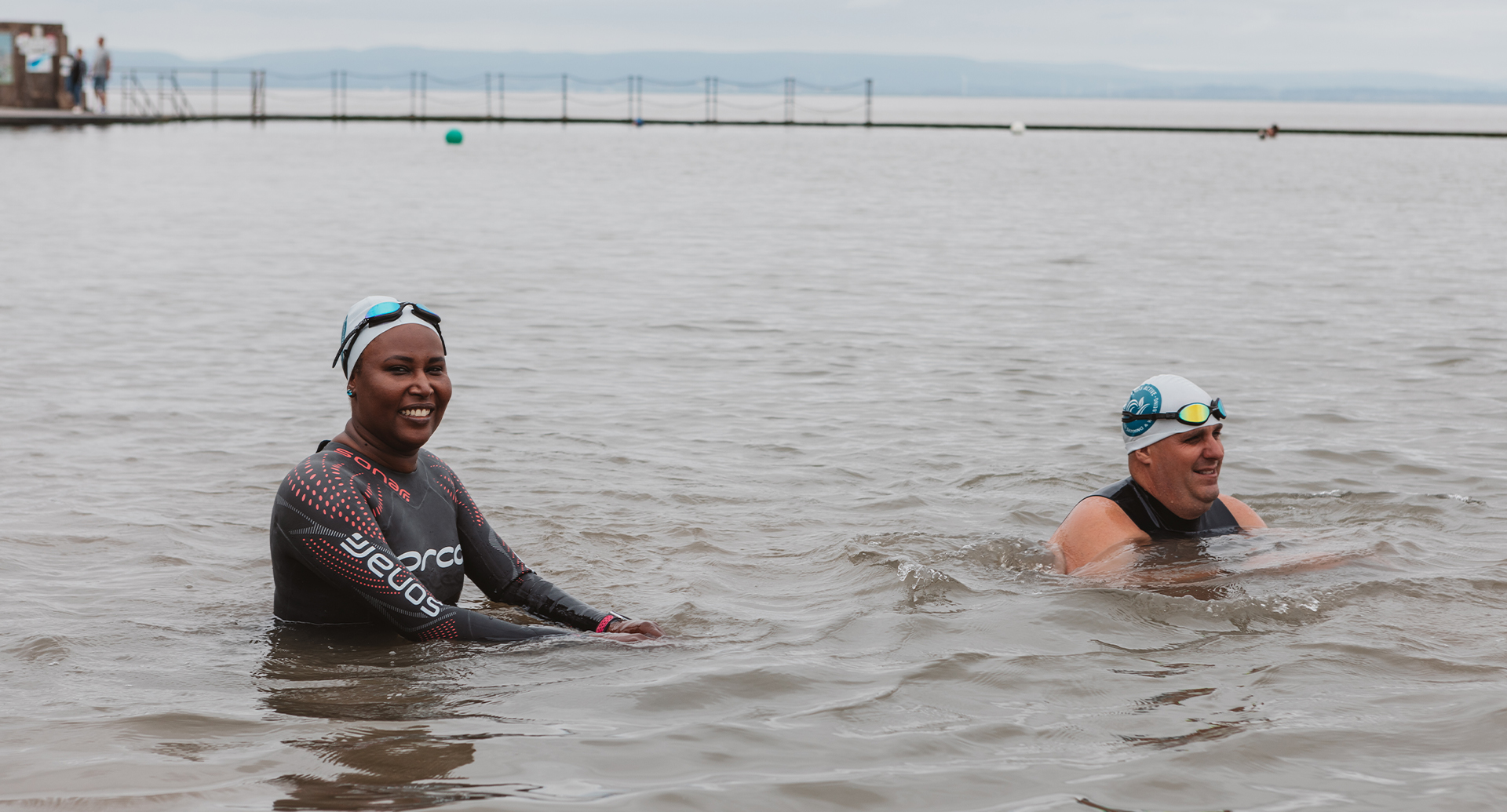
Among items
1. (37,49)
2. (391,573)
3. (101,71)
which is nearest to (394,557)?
(391,573)

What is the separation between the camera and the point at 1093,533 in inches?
263

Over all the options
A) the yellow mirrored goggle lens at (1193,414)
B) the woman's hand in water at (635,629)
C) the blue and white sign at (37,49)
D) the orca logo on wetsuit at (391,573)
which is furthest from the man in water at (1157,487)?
the blue and white sign at (37,49)

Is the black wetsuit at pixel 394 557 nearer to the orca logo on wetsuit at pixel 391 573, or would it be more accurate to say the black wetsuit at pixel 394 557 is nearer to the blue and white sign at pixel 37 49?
the orca logo on wetsuit at pixel 391 573

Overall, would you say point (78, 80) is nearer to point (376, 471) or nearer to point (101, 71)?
point (101, 71)

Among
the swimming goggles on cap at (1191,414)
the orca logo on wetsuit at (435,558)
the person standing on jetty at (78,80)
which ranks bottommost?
the orca logo on wetsuit at (435,558)

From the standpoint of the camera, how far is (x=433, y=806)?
4.04m

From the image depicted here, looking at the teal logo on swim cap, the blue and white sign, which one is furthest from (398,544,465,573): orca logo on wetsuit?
the blue and white sign

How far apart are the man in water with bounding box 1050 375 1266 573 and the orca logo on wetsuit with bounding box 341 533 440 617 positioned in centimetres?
306

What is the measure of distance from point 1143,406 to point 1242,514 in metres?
0.94

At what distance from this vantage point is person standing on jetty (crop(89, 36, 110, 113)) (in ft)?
162

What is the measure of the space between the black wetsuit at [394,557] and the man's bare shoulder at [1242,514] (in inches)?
125

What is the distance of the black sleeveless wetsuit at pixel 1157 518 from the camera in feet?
21.7

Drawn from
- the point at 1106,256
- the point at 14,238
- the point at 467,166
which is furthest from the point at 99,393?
the point at 467,166

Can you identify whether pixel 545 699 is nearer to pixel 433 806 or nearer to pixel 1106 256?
pixel 433 806
